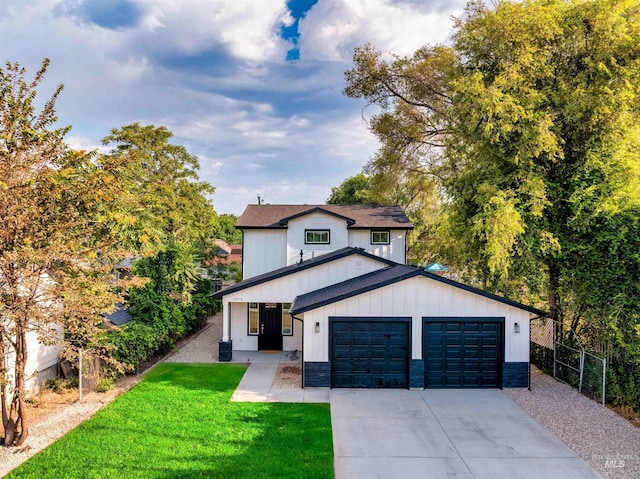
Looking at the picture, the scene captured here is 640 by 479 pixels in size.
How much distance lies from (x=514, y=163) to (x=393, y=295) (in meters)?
6.38

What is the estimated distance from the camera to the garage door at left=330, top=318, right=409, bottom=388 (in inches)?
434

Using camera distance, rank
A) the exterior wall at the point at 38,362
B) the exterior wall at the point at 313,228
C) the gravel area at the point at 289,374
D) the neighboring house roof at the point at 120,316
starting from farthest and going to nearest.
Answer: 1. the exterior wall at the point at 313,228
2. the neighboring house roof at the point at 120,316
3. the gravel area at the point at 289,374
4. the exterior wall at the point at 38,362

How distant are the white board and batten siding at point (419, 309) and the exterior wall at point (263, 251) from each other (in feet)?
24.3

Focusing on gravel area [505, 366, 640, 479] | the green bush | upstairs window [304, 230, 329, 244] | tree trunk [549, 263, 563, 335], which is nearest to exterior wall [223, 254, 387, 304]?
upstairs window [304, 230, 329, 244]

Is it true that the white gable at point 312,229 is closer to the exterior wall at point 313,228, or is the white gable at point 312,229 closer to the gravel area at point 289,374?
the exterior wall at point 313,228

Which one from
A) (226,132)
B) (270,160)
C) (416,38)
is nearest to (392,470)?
(416,38)

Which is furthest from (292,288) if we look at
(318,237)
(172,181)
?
(172,181)

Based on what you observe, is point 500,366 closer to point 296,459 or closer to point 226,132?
point 296,459

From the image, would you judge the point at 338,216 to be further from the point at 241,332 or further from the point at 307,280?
the point at 241,332

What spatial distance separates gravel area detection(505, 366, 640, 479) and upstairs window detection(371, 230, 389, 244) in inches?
361

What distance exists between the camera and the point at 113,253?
7656 mm

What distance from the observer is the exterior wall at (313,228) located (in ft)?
58.0

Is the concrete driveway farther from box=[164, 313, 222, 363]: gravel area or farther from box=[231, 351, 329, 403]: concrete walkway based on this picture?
box=[164, 313, 222, 363]: gravel area

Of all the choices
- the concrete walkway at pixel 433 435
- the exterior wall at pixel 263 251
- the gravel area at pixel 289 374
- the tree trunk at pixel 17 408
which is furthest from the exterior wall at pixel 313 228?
the tree trunk at pixel 17 408
